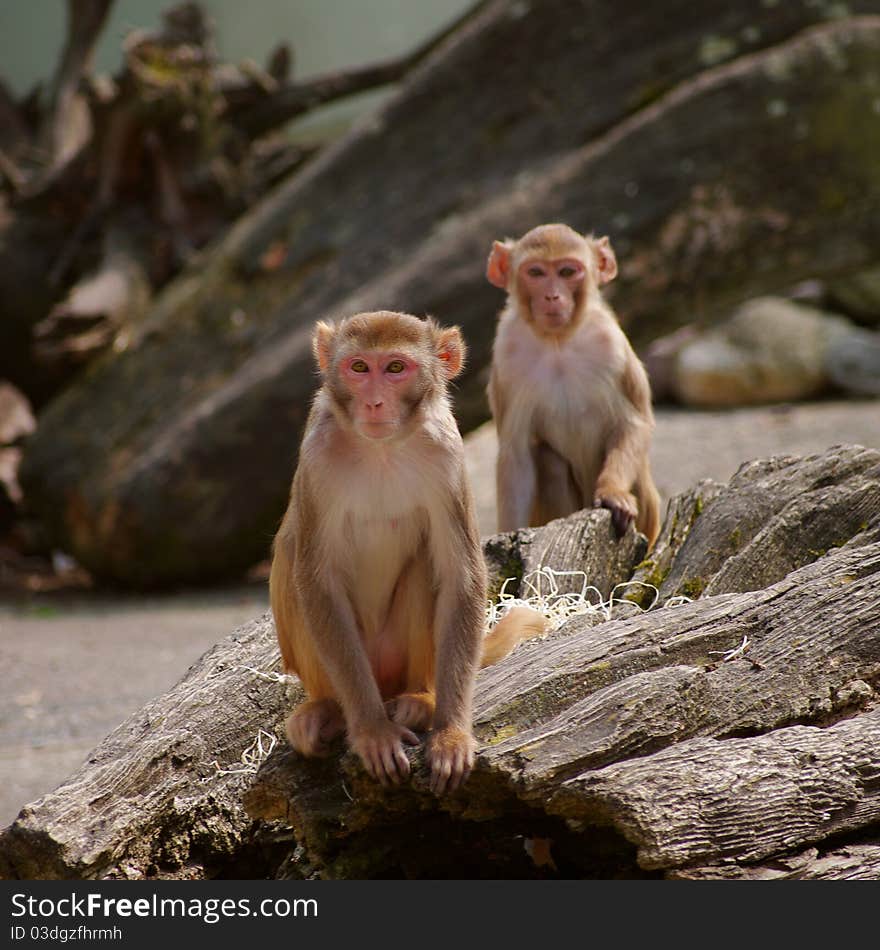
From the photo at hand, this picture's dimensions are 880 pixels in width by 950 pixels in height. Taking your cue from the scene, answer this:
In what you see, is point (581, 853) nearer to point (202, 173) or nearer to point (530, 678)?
point (530, 678)

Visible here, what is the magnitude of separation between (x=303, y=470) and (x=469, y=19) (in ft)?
26.7

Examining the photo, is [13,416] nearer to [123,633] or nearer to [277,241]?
[277,241]

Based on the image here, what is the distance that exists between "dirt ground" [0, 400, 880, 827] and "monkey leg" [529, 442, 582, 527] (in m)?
2.13

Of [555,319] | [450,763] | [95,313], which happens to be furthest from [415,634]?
[95,313]

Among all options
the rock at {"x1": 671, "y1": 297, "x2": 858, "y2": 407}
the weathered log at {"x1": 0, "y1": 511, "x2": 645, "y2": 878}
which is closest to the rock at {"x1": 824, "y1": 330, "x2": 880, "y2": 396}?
the rock at {"x1": 671, "y1": 297, "x2": 858, "y2": 407}

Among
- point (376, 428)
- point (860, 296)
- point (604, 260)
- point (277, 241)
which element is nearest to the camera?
point (376, 428)

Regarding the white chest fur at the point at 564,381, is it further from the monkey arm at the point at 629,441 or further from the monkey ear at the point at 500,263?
the monkey ear at the point at 500,263

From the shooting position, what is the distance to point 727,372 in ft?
48.1

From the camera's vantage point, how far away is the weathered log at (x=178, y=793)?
3.74 metres

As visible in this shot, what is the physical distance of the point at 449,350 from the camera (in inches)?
153

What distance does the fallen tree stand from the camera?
330 cm

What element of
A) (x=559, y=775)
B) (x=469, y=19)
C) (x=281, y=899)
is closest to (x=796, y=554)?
(x=559, y=775)

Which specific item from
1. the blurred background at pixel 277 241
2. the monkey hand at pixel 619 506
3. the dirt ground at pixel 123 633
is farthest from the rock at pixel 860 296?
the monkey hand at pixel 619 506

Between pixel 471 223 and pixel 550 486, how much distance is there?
2770mm
